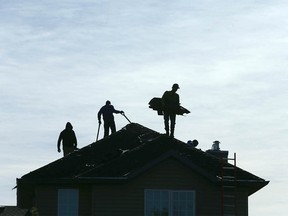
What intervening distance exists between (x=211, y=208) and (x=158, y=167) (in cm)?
258

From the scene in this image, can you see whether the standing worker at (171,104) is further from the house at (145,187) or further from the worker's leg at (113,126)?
the worker's leg at (113,126)

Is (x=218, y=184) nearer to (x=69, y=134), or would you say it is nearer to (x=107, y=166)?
(x=107, y=166)

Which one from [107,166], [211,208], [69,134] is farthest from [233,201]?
[69,134]

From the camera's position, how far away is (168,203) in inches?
1954

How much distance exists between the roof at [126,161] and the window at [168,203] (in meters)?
1.09

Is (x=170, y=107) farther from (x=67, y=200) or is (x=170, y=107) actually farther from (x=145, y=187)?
(x=67, y=200)

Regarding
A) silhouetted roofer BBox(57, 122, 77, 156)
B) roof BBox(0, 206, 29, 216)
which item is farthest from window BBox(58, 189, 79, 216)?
roof BBox(0, 206, 29, 216)

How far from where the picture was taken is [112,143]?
2105 inches

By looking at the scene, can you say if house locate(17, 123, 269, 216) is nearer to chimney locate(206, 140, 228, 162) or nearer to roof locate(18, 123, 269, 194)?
roof locate(18, 123, 269, 194)

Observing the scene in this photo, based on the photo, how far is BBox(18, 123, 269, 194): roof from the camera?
49.6m

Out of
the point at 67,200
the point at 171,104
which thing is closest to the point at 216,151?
the point at 171,104

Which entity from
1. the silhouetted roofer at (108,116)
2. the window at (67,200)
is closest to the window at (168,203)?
the window at (67,200)

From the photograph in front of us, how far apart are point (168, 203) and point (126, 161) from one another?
244 centimetres

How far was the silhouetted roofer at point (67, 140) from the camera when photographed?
54.7 metres
